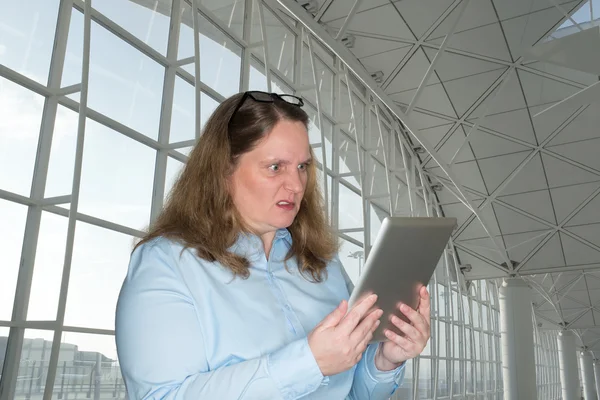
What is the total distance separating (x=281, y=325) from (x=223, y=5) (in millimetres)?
15550

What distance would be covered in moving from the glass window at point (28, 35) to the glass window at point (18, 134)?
1.53 ft

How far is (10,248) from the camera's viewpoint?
9078mm

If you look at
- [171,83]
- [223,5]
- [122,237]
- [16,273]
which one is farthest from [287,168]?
[223,5]

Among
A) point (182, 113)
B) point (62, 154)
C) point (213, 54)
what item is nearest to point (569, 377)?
point (213, 54)

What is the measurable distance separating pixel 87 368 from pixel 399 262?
366 inches

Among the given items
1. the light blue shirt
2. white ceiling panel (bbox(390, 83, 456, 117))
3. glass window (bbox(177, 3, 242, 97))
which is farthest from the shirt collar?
white ceiling panel (bbox(390, 83, 456, 117))

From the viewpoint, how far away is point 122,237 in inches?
436

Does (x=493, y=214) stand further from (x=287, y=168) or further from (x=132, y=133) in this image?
(x=287, y=168)

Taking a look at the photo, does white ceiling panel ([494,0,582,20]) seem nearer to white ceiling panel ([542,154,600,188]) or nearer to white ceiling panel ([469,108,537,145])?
white ceiling panel ([469,108,537,145])

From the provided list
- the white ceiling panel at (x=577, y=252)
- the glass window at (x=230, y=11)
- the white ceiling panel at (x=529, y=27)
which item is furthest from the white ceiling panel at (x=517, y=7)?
the white ceiling panel at (x=577, y=252)

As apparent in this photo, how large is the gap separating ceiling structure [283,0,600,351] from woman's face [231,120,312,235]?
13977 millimetres

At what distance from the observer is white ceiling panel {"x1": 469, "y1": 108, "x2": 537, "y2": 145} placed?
83.8 feet

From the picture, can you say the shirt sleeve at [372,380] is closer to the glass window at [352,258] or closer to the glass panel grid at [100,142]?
the glass panel grid at [100,142]

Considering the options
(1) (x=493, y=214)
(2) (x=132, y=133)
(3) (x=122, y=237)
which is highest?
(1) (x=493, y=214)
